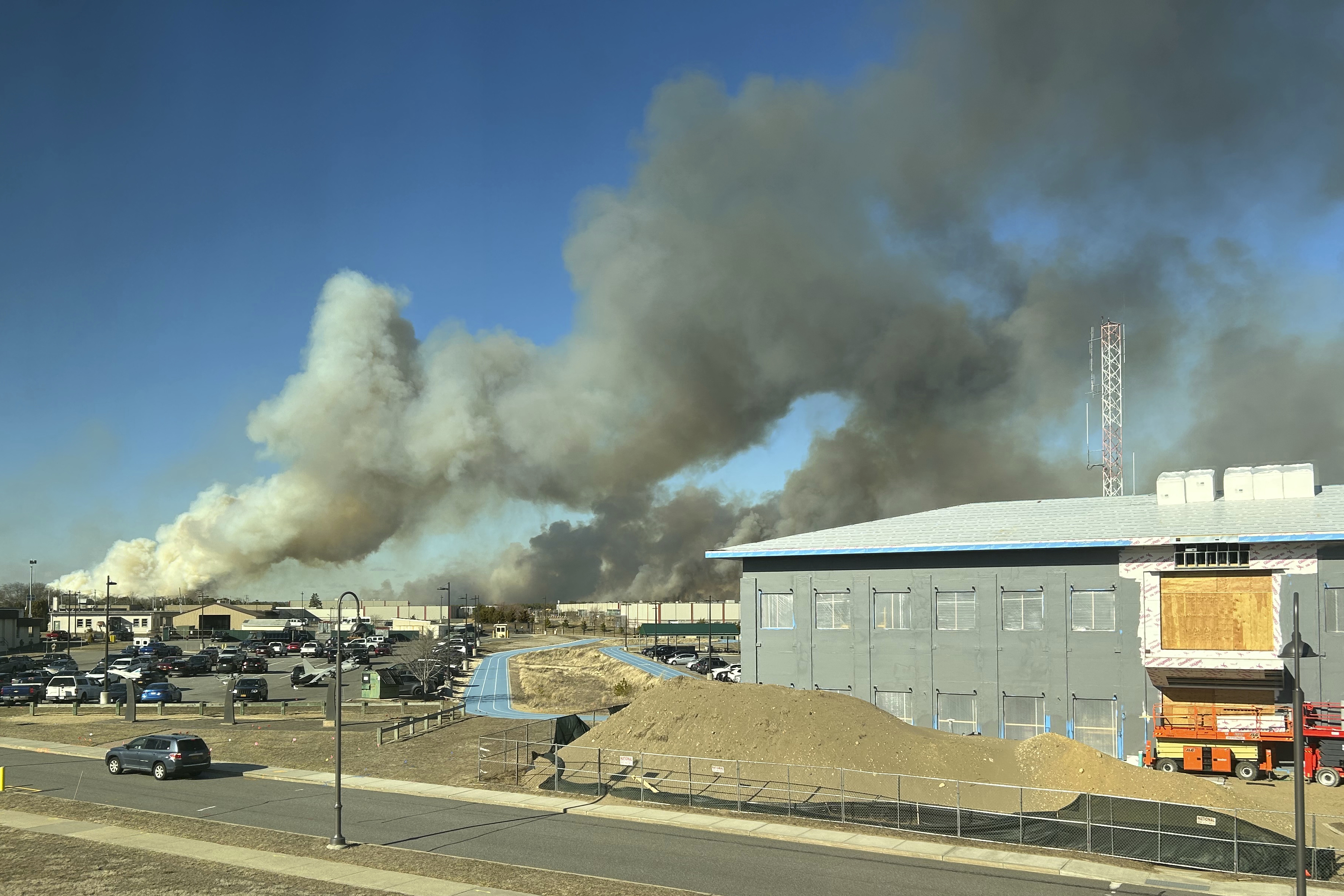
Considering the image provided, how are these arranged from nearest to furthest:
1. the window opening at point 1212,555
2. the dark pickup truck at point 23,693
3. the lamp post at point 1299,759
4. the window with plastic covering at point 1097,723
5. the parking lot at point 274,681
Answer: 1. the lamp post at point 1299,759
2. the window opening at point 1212,555
3. the window with plastic covering at point 1097,723
4. the dark pickup truck at point 23,693
5. the parking lot at point 274,681

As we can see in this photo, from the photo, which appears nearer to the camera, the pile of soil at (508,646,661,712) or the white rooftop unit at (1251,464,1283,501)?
the white rooftop unit at (1251,464,1283,501)

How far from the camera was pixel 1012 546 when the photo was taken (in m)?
43.8

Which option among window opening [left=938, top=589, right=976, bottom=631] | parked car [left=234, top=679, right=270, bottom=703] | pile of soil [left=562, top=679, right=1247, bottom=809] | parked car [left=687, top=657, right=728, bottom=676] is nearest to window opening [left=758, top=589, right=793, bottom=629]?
window opening [left=938, top=589, right=976, bottom=631]

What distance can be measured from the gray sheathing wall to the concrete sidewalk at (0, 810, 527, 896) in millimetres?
27520

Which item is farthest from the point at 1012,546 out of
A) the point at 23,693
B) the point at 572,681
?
the point at 23,693

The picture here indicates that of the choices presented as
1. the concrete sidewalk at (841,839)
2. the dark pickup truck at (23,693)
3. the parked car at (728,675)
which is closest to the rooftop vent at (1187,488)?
the concrete sidewalk at (841,839)

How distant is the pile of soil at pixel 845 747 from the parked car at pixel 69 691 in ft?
149

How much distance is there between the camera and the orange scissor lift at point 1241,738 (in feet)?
123

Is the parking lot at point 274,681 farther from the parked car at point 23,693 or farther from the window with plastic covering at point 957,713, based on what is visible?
the window with plastic covering at point 957,713

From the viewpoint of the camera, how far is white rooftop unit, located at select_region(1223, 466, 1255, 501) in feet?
156

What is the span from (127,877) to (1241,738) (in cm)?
3725

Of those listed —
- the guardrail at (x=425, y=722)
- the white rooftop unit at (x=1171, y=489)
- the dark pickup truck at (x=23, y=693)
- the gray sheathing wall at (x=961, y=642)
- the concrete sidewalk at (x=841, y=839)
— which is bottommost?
the dark pickup truck at (x=23, y=693)

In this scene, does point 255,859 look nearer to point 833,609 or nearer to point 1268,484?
point 833,609

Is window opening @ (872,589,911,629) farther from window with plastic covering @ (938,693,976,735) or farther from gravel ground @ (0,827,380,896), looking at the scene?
gravel ground @ (0,827,380,896)
